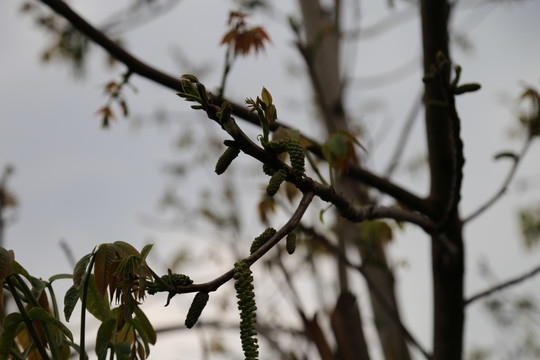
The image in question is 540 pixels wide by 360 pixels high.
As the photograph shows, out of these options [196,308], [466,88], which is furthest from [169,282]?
[466,88]

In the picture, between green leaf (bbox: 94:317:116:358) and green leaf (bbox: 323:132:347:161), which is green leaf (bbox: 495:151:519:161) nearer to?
green leaf (bbox: 323:132:347:161)

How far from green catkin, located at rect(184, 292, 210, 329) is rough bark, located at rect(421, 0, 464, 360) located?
80cm

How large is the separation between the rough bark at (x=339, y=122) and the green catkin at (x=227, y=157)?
39.1 inches

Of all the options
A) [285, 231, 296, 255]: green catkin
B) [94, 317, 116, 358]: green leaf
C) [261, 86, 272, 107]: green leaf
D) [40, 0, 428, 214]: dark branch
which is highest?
[40, 0, 428, 214]: dark branch

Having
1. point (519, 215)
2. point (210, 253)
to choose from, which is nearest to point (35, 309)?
point (519, 215)

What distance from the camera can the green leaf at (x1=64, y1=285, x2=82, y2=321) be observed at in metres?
0.64

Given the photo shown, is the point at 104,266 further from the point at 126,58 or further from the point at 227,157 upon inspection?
the point at 126,58

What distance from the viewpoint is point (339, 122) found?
2.58 metres

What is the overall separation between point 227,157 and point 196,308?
15 centimetres

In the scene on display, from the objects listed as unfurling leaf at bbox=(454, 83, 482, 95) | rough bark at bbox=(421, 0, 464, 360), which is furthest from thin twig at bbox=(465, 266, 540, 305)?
unfurling leaf at bbox=(454, 83, 482, 95)

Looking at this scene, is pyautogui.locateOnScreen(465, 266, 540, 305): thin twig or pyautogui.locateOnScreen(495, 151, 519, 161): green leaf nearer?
pyautogui.locateOnScreen(495, 151, 519, 161): green leaf

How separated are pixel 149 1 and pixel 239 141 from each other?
2.06 metres

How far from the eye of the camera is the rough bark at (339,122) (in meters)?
1.99

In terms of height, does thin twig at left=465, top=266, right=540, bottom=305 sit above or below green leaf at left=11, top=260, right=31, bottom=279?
above
